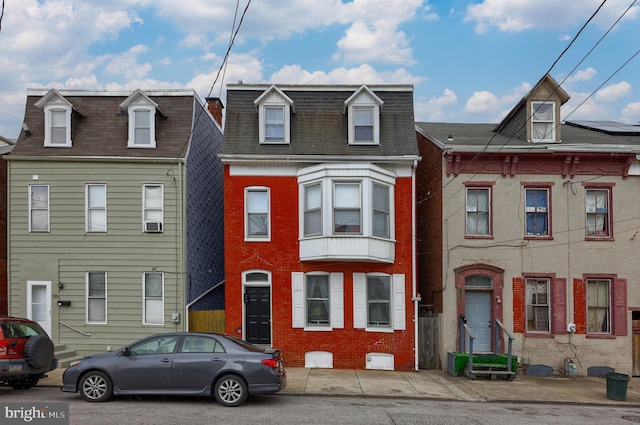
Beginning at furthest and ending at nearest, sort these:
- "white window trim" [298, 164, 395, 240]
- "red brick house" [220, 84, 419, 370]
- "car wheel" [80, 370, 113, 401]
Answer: "red brick house" [220, 84, 419, 370]
"white window trim" [298, 164, 395, 240]
"car wheel" [80, 370, 113, 401]

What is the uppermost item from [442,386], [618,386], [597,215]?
[597,215]

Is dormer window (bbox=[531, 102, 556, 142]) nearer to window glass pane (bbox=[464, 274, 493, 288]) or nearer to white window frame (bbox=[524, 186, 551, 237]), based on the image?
white window frame (bbox=[524, 186, 551, 237])

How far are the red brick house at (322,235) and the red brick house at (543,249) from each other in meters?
1.43

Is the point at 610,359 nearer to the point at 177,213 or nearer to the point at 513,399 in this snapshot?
the point at 513,399

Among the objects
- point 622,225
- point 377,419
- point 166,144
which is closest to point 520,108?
point 622,225

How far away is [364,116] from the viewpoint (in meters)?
20.3

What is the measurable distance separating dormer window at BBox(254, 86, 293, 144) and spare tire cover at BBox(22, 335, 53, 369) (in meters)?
9.08

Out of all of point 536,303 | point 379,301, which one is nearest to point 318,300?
point 379,301

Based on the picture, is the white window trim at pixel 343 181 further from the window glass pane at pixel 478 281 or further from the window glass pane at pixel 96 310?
the window glass pane at pixel 96 310

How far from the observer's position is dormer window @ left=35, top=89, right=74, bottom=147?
2008 cm

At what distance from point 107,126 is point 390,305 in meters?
10.9

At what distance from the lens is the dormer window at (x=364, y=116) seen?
20094 millimetres

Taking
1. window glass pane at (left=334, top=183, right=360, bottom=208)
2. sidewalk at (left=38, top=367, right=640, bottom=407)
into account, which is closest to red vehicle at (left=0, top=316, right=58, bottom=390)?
sidewalk at (left=38, top=367, right=640, bottom=407)

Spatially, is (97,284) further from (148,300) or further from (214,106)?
(214,106)
